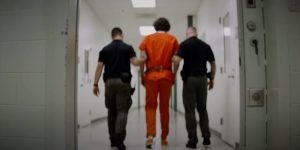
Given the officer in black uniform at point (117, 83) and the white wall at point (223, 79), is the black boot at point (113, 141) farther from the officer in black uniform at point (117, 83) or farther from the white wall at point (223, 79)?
the white wall at point (223, 79)

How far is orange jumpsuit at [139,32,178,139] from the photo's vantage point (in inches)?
116

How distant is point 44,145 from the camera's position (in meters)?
1.89

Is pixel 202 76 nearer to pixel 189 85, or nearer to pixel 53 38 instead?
pixel 189 85

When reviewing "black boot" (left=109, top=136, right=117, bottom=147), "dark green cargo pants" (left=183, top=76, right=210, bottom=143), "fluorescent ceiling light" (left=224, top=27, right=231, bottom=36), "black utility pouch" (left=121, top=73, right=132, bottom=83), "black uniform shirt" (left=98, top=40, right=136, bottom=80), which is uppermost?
"fluorescent ceiling light" (left=224, top=27, right=231, bottom=36)

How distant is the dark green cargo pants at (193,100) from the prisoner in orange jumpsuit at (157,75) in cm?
22

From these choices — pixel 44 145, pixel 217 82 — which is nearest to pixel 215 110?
pixel 217 82

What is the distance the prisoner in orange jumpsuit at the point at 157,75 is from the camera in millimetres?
2939

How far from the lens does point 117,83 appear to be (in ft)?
9.32

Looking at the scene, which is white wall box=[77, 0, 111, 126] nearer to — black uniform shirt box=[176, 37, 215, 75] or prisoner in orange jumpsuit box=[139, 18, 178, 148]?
prisoner in orange jumpsuit box=[139, 18, 178, 148]

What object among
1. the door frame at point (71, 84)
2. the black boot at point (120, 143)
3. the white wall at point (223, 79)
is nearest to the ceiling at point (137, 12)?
the white wall at point (223, 79)

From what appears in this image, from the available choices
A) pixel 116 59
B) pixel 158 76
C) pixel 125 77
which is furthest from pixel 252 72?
pixel 116 59

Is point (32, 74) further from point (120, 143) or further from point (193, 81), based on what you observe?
point (193, 81)

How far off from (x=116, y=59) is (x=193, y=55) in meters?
0.92

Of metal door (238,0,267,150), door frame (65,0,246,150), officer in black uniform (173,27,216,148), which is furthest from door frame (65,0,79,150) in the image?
officer in black uniform (173,27,216,148)
